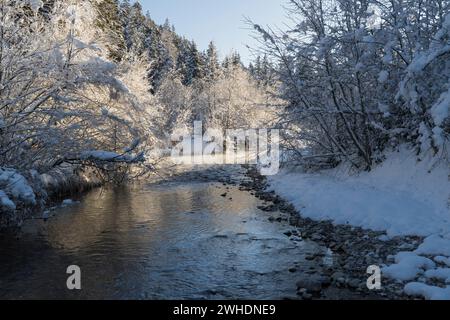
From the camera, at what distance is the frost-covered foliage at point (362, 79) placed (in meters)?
9.72

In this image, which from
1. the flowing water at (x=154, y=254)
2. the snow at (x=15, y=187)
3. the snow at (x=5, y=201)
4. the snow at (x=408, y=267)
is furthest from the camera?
the snow at (x=15, y=187)

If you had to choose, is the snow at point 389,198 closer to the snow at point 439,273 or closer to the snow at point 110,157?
the snow at point 439,273

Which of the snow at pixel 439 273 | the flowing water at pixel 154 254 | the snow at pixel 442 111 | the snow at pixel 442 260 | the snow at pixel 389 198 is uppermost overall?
the snow at pixel 442 111

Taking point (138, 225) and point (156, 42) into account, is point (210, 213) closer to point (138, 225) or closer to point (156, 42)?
point (138, 225)

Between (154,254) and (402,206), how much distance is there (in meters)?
5.58

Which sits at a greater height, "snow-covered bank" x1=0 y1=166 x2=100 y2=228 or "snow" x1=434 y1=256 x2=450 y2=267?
"snow-covered bank" x1=0 y1=166 x2=100 y2=228

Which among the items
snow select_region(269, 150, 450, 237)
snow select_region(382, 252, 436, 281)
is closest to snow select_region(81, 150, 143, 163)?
snow select_region(269, 150, 450, 237)

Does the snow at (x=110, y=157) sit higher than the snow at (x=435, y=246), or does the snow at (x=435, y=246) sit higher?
the snow at (x=110, y=157)

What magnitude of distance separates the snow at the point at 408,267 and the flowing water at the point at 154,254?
4.92ft

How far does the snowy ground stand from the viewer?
6.39 metres

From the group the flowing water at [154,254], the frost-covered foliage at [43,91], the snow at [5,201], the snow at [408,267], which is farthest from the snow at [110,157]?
the snow at [408,267]

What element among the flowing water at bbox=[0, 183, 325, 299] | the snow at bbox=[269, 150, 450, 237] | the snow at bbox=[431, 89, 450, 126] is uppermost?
the snow at bbox=[431, 89, 450, 126]

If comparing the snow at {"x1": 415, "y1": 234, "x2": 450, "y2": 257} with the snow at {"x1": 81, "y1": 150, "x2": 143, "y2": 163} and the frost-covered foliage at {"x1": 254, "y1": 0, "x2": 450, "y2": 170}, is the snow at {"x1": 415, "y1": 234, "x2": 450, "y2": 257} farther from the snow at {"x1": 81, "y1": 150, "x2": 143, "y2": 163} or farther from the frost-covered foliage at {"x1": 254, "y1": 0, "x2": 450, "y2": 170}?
the snow at {"x1": 81, "y1": 150, "x2": 143, "y2": 163}
